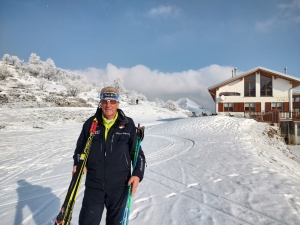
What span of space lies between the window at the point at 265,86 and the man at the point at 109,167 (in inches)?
1212

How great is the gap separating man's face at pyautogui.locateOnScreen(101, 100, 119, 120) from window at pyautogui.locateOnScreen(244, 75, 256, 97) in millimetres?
29824

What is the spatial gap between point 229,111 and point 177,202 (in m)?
26.7

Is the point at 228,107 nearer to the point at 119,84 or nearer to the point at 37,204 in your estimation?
the point at 37,204

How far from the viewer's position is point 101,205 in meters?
2.64

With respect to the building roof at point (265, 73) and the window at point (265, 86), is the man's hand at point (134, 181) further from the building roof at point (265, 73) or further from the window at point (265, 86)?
the window at point (265, 86)

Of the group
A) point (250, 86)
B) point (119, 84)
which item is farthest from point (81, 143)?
point (119, 84)

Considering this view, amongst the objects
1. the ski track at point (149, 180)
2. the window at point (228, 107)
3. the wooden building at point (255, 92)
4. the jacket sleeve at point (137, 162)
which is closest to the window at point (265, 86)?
the wooden building at point (255, 92)

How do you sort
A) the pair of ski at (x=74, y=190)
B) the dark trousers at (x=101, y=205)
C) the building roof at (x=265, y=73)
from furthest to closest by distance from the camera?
the building roof at (x=265, y=73) → the dark trousers at (x=101, y=205) → the pair of ski at (x=74, y=190)

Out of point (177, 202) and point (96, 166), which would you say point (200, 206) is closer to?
point (177, 202)

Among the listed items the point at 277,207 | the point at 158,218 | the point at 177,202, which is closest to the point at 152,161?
the point at 177,202

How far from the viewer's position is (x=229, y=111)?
93.0 ft

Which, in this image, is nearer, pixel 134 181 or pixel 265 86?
pixel 134 181

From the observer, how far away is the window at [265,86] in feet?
90.9

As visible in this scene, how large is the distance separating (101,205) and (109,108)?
1433 mm
